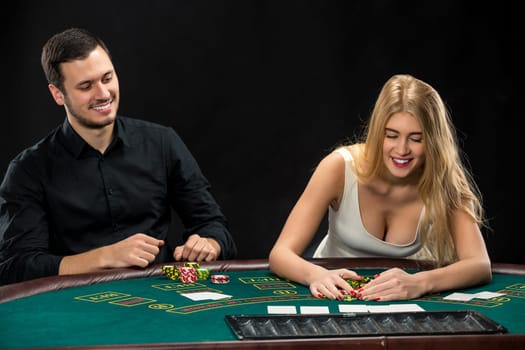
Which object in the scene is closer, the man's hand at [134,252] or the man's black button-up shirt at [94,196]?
the man's hand at [134,252]

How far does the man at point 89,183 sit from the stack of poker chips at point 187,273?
37cm

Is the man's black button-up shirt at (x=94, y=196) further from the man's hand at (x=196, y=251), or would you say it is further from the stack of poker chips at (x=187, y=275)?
the stack of poker chips at (x=187, y=275)

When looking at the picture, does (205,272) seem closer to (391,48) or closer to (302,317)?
(302,317)

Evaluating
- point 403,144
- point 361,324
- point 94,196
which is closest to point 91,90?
point 94,196

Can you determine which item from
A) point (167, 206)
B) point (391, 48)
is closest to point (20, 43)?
point (167, 206)

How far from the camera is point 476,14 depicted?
532cm

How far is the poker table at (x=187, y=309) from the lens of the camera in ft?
6.76

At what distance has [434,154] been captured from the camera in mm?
3189

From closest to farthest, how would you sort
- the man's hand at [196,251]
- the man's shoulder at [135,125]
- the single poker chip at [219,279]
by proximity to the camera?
the single poker chip at [219,279] → the man's hand at [196,251] → the man's shoulder at [135,125]

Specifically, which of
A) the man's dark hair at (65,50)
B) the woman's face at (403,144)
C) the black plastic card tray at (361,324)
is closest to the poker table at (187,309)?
the black plastic card tray at (361,324)

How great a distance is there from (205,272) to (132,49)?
8.35ft

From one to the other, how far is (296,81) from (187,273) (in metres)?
2.67

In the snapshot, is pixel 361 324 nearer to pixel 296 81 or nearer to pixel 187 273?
pixel 187 273

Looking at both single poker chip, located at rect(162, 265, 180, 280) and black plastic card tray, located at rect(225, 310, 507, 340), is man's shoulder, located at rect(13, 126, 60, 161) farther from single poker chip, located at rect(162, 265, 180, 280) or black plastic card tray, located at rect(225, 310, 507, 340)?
black plastic card tray, located at rect(225, 310, 507, 340)
